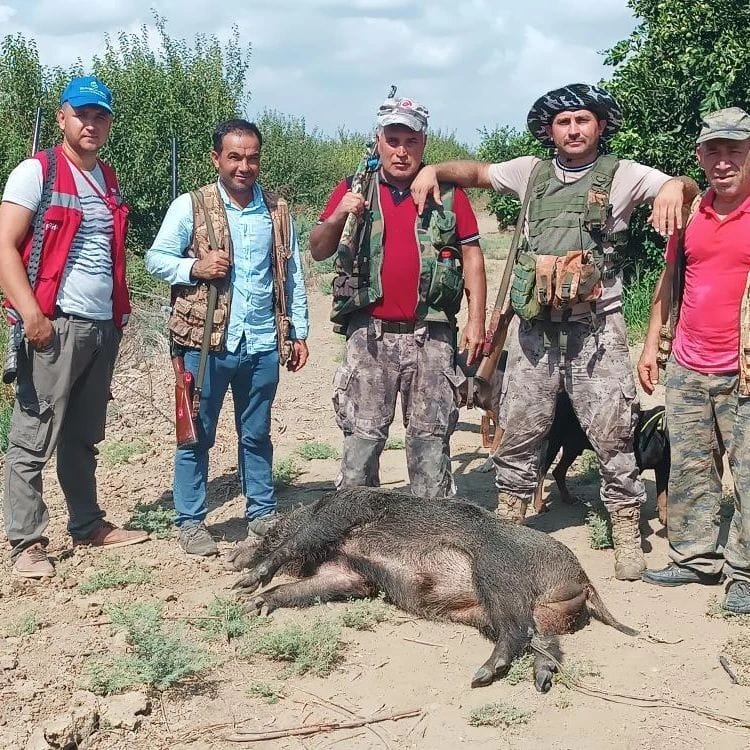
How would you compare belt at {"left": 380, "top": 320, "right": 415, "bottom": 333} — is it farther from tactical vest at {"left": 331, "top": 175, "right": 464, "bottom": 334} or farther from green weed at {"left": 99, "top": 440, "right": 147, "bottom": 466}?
green weed at {"left": 99, "top": 440, "right": 147, "bottom": 466}

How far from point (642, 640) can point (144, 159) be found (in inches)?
440

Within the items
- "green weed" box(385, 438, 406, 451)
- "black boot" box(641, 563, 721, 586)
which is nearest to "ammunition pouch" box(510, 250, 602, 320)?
"black boot" box(641, 563, 721, 586)

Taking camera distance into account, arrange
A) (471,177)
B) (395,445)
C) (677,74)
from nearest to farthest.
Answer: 1. (471,177)
2. (395,445)
3. (677,74)

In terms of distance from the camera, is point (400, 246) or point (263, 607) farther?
point (400, 246)

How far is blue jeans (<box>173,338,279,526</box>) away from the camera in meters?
5.02

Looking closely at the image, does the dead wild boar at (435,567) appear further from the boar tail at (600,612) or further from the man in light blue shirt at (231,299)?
the man in light blue shirt at (231,299)

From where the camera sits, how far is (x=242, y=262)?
5012 mm

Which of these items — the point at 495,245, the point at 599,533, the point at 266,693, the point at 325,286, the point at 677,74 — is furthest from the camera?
the point at 495,245

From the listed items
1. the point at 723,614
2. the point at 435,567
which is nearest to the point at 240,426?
the point at 435,567

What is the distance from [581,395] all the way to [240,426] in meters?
1.88

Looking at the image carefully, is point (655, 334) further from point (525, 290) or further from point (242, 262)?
point (242, 262)

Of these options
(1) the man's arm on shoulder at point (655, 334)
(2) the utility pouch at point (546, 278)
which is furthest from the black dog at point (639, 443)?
(2) the utility pouch at point (546, 278)

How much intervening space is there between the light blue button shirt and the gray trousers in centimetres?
45

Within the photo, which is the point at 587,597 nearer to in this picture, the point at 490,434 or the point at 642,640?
the point at 642,640
